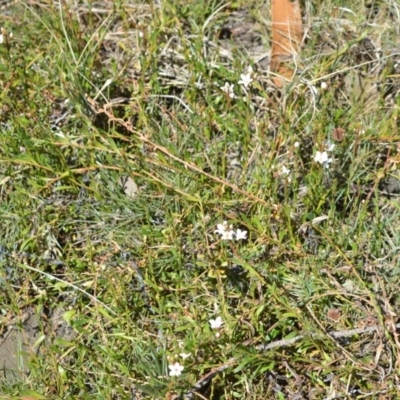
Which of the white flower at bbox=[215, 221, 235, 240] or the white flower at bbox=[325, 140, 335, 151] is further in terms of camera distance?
the white flower at bbox=[325, 140, 335, 151]

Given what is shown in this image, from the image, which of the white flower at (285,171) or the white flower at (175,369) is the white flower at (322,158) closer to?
the white flower at (285,171)

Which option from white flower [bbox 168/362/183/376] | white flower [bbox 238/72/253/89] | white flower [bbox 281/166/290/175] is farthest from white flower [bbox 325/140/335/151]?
white flower [bbox 168/362/183/376]

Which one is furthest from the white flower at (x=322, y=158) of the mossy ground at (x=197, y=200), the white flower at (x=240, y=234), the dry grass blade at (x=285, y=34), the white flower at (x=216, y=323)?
the white flower at (x=216, y=323)

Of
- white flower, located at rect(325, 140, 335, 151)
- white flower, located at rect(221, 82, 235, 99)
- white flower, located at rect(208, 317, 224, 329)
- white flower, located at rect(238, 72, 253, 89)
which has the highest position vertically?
white flower, located at rect(238, 72, 253, 89)

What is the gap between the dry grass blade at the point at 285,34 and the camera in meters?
3.59

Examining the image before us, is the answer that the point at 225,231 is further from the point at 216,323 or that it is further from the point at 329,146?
the point at 329,146

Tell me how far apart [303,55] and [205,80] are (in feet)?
1.54

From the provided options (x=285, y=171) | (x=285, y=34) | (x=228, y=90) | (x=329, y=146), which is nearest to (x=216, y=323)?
(x=285, y=171)

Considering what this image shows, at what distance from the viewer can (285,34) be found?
12.0 feet

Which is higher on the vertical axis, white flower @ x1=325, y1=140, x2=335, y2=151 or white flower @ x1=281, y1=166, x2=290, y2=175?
white flower @ x1=325, y1=140, x2=335, y2=151

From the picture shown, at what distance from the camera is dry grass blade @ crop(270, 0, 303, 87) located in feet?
11.8

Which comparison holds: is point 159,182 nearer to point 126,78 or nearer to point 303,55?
point 126,78

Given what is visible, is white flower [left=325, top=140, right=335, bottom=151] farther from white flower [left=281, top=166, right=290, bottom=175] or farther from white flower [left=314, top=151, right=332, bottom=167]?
white flower [left=281, top=166, right=290, bottom=175]

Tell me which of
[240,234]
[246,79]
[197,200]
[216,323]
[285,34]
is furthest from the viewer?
[285,34]
